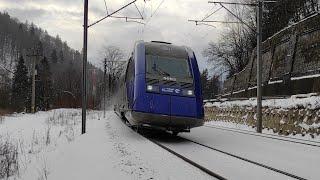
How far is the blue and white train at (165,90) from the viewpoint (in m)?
15.8

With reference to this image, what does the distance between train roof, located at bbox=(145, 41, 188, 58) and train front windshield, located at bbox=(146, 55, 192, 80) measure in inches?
6.9

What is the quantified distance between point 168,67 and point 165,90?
38.3 inches

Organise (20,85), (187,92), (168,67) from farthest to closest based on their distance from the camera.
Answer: (20,85), (168,67), (187,92)

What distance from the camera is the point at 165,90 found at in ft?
52.4

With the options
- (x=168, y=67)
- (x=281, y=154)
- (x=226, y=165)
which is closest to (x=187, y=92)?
(x=168, y=67)

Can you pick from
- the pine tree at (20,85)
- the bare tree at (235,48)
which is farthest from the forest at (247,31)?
the pine tree at (20,85)

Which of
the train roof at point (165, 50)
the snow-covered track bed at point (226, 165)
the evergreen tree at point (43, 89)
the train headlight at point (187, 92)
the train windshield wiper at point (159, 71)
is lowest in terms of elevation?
the snow-covered track bed at point (226, 165)

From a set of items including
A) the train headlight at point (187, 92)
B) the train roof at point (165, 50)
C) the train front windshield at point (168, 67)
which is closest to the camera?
the train headlight at point (187, 92)

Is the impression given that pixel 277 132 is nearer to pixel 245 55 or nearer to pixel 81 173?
pixel 81 173

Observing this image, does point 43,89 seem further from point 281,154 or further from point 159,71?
point 281,154

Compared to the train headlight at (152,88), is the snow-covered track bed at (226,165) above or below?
below

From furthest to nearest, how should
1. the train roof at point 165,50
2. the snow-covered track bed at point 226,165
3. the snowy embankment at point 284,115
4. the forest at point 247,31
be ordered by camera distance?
the forest at point 247,31, the snowy embankment at point 284,115, the train roof at point 165,50, the snow-covered track bed at point 226,165

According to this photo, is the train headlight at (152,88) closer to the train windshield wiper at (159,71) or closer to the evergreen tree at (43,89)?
the train windshield wiper at (159,71)

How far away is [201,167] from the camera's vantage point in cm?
986
